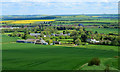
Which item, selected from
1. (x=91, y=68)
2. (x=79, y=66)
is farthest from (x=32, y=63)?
(x=91, y=68)

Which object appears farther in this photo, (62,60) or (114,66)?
(62,60)

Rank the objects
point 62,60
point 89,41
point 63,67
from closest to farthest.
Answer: point 63,67, point 62,60, point 89,41

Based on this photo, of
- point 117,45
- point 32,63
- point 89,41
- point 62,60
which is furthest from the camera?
point 89,41

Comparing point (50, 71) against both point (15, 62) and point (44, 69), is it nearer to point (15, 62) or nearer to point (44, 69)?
point (44, 69)

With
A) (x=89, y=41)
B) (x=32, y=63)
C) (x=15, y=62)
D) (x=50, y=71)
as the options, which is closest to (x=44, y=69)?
(x=50, y=71)

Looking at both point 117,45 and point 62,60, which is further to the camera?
point 117,45

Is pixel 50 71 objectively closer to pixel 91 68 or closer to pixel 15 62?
pixel 91 68

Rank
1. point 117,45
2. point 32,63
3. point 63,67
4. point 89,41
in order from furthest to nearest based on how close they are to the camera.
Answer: point 89,41 → point 117,45 → point 32,63 → point 63,67

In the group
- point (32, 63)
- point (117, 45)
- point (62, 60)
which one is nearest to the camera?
point (32, 63)

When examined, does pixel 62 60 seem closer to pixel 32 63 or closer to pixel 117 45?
pixel 32 63
